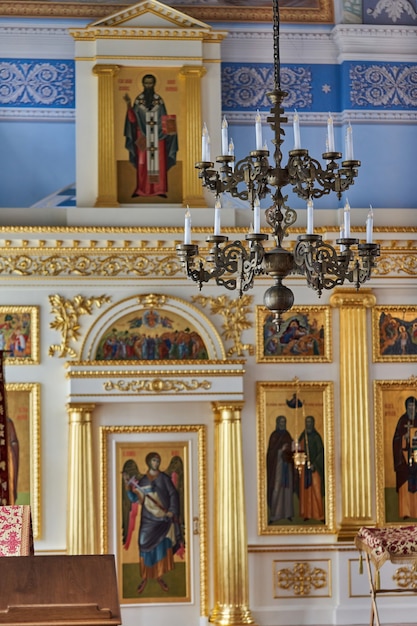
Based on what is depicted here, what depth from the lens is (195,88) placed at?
40.7ft

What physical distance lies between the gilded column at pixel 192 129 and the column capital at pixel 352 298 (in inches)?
65.5

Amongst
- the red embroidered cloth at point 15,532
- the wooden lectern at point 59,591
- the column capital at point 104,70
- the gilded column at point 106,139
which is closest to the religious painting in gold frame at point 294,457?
the gilded column at point 106,139

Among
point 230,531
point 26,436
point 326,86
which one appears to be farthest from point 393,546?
point 326,86

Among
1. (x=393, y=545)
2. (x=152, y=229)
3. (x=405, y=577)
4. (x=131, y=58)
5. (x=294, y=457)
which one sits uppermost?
(x=131, y=58)

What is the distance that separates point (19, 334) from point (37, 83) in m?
2.61

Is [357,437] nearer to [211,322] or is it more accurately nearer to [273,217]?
[211,322]

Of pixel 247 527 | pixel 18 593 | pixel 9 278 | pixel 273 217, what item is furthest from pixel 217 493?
pixel 18 593

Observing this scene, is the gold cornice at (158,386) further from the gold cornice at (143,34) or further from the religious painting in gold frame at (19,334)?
the gold cornice at (143,34)

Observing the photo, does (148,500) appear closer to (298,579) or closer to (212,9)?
(298,579)

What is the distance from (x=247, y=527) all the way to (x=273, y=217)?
5006mm

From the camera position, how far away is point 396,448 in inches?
486

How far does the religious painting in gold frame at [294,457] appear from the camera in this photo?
1218 centimetres

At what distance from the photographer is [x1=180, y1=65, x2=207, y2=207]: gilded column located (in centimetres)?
1234

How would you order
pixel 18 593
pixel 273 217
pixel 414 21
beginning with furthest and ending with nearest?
pixel 414 21, pixel 273 217, pixel 18 593
